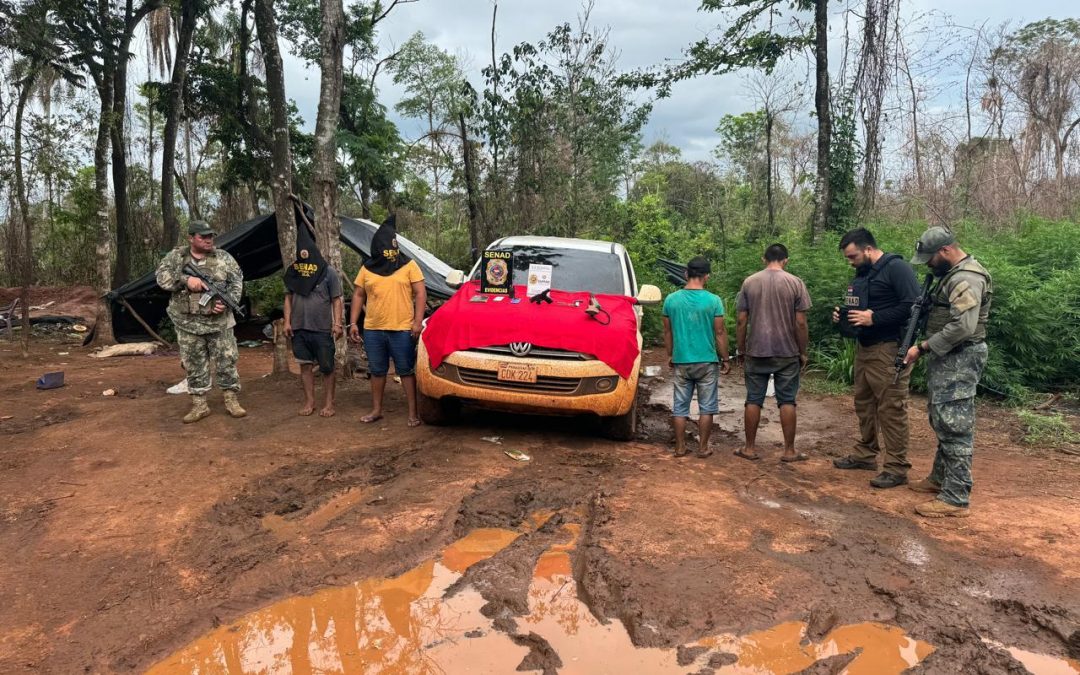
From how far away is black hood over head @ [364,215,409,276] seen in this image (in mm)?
5574

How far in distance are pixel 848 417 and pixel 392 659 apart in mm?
5561

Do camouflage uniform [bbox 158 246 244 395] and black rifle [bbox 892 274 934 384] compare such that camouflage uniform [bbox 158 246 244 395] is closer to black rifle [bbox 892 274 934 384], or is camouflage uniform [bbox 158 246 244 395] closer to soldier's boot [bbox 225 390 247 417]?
soldier's boot [bbox 225 390 247 417]

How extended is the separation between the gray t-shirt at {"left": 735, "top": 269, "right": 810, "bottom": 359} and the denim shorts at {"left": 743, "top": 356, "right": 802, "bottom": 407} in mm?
77

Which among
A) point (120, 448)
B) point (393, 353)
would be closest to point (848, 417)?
point (393, 353)

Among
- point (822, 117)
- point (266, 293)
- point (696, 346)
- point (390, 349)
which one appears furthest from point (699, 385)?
point (266, 293)

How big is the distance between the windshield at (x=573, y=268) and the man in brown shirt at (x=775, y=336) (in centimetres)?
134

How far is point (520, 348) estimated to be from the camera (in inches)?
195

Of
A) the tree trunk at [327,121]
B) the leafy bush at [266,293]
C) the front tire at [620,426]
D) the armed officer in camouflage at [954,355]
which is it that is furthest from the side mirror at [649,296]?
the leafy bush at [266,293]

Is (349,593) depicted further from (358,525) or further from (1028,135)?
(1028,135)

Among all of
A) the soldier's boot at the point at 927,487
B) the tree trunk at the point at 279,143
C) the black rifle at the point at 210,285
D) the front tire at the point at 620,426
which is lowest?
the soldier's boot at the point at 927,487

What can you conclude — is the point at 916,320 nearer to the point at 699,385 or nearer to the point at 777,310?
the point at 777,310

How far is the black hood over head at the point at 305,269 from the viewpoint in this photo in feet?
19.1

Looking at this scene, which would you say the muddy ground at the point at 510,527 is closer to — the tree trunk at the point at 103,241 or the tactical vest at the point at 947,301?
the tactical vest at the point at 947,301

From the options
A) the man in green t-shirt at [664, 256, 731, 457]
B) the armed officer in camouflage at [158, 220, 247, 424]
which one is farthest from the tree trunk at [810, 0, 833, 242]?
the armed officer in camouflage at [158, 220, 247, 424]
